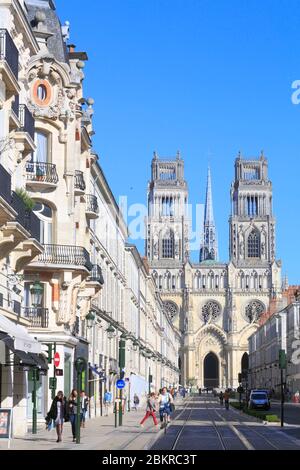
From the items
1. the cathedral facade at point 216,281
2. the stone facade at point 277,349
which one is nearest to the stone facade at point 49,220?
the stone facade at point 277,349

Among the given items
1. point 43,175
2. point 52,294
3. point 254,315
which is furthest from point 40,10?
point 254,315

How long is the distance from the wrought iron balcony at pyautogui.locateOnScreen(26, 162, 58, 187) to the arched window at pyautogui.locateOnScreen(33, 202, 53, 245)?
1.22 meters

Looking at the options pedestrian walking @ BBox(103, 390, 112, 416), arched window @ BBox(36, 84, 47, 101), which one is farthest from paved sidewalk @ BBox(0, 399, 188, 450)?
pedestrian walking @ BBox(103, 390, 112, 416)

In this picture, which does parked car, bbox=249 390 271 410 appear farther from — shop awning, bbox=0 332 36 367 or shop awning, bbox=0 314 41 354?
shop awning, bbox=0 332 36 367

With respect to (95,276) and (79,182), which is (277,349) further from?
(79,182)

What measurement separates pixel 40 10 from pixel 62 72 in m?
4.05

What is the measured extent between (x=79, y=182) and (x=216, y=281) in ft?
483

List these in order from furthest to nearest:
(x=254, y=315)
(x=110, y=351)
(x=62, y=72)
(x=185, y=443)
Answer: (x=254, y=315)
(x=110, y=351)
(x=62, y=72)
(x=185, y=443)

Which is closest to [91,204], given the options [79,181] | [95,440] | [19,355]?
[79,181]

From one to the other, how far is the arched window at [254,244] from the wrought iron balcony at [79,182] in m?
149

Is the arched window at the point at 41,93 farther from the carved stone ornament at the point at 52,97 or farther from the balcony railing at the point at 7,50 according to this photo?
the balcony railing at the point at 7,50

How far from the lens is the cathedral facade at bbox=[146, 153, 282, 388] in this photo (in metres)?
187
